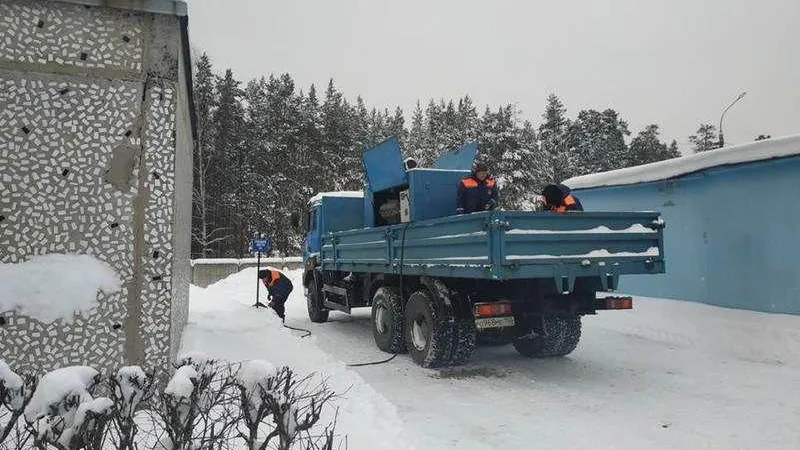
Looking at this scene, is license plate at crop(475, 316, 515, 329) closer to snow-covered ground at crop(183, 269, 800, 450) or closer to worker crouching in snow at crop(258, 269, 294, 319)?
snow-covered ground at crop(183, 269, 800, 450)

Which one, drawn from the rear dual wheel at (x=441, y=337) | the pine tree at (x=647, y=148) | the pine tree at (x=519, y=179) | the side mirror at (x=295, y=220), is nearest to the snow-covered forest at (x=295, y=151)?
the pine tree at (x=519, y=179)

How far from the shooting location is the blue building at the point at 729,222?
8.87 m

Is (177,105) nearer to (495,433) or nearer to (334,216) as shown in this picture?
(495,433)

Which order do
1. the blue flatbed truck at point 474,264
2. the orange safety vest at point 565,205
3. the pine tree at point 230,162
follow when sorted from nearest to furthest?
1. the blue flatbed truck at point 474,264
2. the orange safety vest at point 565,205
3. the pine tree at point 230,162

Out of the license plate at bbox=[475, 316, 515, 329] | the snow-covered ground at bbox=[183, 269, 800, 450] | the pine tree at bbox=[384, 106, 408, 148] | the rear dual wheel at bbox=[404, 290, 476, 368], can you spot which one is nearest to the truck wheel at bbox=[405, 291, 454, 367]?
the rear dual wheel at bbox=[404, 290, 476, 368]

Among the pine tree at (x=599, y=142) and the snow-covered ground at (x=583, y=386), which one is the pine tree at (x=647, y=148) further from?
the snow-covered ground at (x=583, y=386)

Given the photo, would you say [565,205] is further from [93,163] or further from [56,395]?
[56,395]

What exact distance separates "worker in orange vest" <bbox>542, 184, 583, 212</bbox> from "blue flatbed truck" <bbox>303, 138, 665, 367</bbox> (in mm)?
816

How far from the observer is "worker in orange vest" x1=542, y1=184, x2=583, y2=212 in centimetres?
708

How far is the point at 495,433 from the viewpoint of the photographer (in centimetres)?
469

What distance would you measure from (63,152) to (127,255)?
2.92ft

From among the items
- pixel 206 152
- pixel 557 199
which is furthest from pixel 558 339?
pixel 206 152

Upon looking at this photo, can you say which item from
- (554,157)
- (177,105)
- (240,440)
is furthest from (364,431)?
(554,157)

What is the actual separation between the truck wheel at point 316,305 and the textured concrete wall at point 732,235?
22.8 ft
